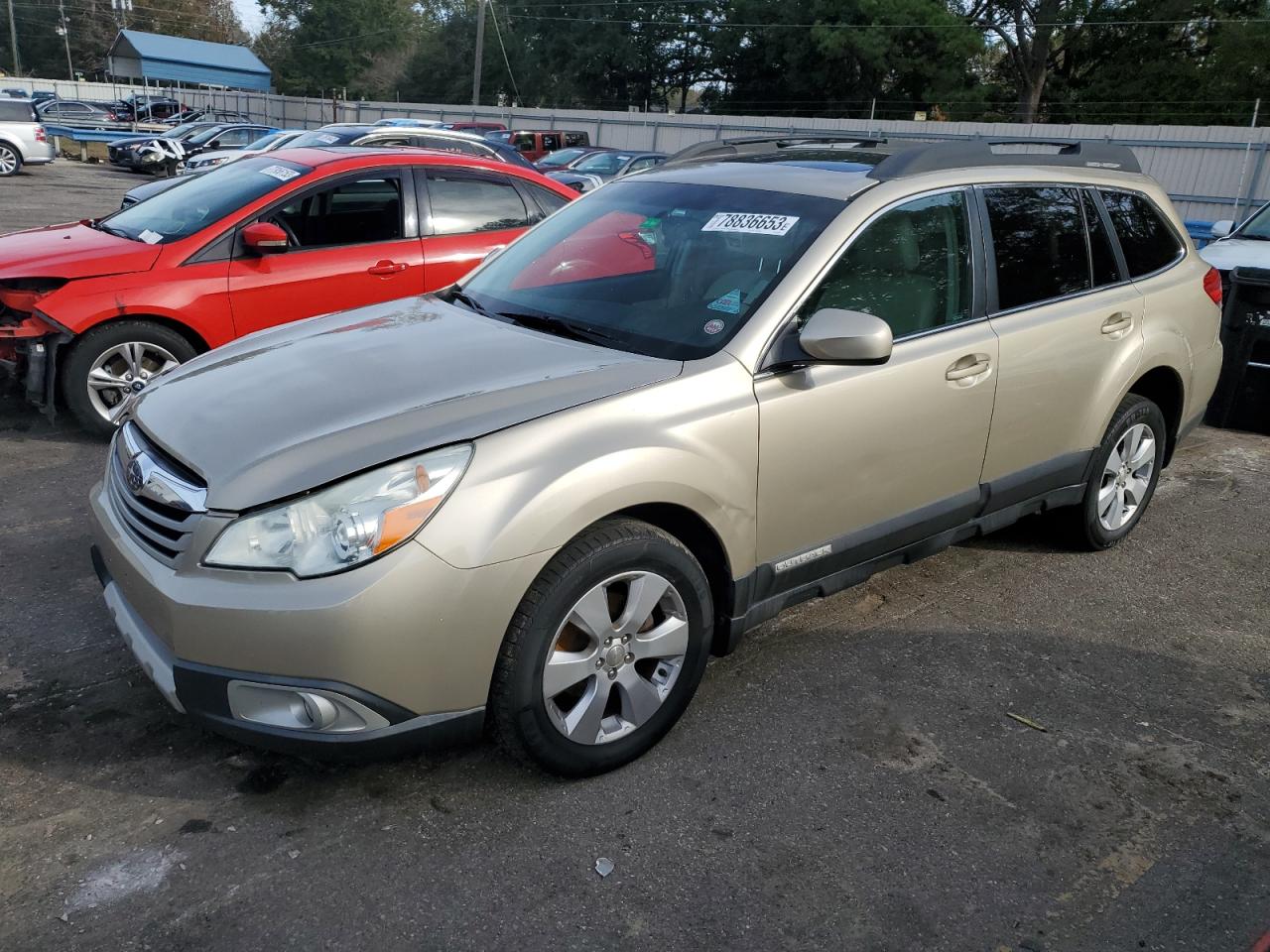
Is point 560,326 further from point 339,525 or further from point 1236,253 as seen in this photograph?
point 1236,253

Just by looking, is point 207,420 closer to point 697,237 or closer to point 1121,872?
point 697,237

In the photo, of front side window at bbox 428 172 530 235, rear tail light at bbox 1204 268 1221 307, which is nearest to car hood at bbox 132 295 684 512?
front side window at bbox 428 172 530 235

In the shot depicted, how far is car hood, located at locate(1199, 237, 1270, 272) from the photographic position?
711 cm

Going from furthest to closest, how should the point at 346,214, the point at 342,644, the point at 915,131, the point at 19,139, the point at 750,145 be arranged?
the point at 915,131 → the point at 19,139 → the point at 346,214 → the point at 750,145 → the point at 342,644

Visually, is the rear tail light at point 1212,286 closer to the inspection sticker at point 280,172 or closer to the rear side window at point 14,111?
the inspection sticker at point 280,172

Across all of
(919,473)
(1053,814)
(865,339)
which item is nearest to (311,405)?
(865,339)

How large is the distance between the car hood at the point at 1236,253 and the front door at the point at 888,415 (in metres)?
4.06

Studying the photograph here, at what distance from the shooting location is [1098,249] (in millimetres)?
4434

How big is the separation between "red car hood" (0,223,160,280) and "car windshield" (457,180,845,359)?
8.62 feet

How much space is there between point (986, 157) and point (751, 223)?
44.5 inches

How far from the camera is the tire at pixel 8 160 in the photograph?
24109 millimetres

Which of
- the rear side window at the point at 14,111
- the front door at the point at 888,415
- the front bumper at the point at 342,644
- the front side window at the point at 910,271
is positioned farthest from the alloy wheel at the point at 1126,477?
the rear side window at the point at 14,111

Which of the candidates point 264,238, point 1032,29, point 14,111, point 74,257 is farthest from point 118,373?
point 1032,29

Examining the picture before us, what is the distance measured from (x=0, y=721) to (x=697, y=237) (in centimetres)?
270
